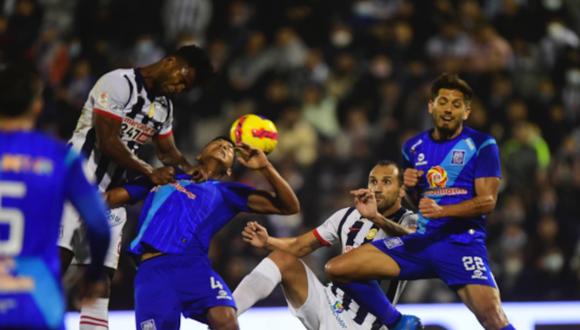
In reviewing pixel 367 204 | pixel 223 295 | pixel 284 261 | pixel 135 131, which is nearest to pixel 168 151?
pixel 135 131

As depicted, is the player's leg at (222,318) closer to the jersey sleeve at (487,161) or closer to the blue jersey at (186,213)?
the blue jersey at (186,213)

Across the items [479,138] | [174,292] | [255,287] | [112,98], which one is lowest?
[255,287]

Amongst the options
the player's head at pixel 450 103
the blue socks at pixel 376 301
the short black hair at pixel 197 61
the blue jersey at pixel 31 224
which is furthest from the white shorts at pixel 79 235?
the blue jersey at pixel 31 224

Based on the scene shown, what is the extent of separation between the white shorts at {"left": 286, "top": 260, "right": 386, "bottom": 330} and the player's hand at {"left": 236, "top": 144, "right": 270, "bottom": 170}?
4.19ft

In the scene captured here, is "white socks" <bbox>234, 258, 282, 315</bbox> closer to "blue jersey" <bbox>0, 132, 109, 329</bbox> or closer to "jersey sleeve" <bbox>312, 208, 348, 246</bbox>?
"jersey sleeve" <bbox>312, 208, 348, 246</bbox>

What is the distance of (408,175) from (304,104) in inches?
252

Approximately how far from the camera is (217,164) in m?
7.23

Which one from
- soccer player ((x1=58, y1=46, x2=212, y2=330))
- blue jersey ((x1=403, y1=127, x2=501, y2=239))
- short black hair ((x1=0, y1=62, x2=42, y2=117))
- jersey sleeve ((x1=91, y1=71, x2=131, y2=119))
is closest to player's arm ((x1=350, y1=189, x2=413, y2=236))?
blue jersey ((x1=403, y1=127, x2=501, y2=239))

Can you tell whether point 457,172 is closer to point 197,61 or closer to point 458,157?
point 458,157

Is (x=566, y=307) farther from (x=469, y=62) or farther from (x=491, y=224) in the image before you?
(x=469, y=62)

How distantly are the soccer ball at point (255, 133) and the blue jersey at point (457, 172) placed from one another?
1093 mm

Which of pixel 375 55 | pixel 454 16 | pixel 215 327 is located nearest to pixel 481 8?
pixel 454 16

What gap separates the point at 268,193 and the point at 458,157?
136cm

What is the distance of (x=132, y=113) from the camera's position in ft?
23.5
